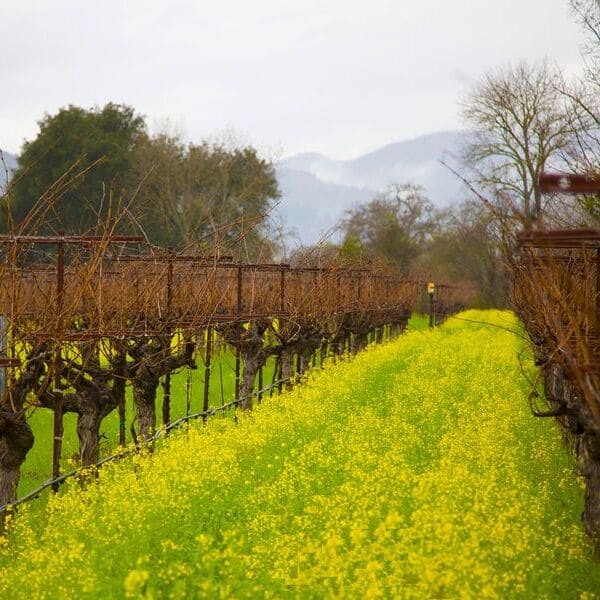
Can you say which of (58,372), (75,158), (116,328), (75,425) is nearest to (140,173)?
(75,158)

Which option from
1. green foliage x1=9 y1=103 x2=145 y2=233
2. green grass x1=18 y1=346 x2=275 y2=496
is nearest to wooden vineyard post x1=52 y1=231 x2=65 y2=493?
green grass x1=18 y1=346 x2=275 y2=496

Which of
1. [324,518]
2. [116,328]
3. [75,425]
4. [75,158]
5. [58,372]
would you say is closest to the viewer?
[324,518]

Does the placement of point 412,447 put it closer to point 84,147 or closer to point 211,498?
point 211,498

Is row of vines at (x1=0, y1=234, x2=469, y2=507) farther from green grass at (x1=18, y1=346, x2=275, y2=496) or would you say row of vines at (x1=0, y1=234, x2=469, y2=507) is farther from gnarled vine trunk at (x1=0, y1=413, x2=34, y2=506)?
green grass at (x1=18, y1=346, x2=275, y2=496)

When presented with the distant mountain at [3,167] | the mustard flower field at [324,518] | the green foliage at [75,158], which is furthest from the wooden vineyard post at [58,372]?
the green foliage at [75,158]

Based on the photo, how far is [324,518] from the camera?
9203 mm

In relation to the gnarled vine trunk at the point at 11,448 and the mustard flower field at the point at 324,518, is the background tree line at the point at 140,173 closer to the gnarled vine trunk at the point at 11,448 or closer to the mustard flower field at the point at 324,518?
the mustard flower field at the point at 324,518

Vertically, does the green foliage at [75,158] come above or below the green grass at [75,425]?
above

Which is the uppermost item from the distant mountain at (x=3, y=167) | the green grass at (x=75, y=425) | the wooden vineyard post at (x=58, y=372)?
the distant mountain at (x=3, y=167)

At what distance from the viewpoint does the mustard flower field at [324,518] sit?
738 cm

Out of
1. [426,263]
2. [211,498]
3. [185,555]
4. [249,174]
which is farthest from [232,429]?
[426,263]

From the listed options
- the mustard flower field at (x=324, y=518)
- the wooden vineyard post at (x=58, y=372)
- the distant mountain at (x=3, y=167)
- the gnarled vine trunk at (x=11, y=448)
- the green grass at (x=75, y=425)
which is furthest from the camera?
the green grass at (x=75, y=425)

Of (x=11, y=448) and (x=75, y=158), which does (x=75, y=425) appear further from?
(x=75, y=158)

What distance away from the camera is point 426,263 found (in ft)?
269
